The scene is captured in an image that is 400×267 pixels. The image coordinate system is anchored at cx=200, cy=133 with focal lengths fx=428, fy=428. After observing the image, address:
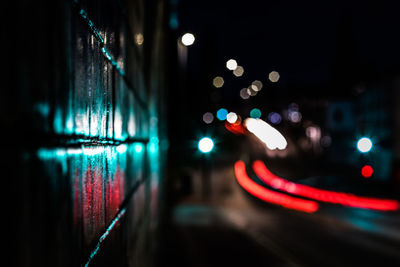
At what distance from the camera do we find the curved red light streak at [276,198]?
90.5 ft

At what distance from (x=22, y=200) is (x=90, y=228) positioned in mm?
740

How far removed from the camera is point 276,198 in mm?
31656

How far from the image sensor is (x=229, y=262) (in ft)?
49.5

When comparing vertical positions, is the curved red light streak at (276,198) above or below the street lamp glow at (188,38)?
below

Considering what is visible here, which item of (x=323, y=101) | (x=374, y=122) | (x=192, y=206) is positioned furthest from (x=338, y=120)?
(x=192, y=206)

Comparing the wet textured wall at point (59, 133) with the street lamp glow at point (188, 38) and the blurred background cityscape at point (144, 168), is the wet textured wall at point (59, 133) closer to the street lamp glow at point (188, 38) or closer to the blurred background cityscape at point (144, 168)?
the blurred background cityscape at point (144, 168)

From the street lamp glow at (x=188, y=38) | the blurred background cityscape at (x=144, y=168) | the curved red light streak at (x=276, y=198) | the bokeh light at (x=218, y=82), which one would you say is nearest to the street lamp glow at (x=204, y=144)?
the blurred background cityscape at (x=144, y=168)

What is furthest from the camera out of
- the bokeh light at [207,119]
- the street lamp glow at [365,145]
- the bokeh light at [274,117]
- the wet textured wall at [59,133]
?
the bokeh light at [274,117]

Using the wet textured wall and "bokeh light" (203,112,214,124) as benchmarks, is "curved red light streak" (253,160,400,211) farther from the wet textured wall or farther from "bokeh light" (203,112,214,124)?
the wet textured wall

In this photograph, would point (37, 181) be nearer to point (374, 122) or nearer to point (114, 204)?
point (114, 204)

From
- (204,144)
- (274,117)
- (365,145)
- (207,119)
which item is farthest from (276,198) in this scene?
(274,117)

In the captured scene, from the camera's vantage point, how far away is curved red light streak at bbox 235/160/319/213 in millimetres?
27578

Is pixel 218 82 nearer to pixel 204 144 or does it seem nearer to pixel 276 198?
pixel 276 198

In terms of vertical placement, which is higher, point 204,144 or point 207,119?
point 207,119
